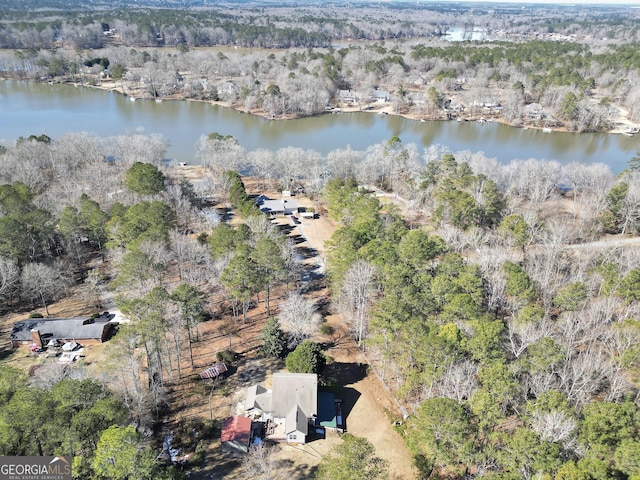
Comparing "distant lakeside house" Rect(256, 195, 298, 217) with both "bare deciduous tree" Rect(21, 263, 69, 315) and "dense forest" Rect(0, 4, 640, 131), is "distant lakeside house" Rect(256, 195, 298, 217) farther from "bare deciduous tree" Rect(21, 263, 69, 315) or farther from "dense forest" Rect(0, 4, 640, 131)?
"dense forest" Rect(0, 4, 640, 131)

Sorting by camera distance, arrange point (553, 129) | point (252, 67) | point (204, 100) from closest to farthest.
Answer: point (553, 129), point (204, 100), point (252, 67)

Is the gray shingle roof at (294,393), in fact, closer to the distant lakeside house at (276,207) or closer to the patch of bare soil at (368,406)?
the patch of bare soil at (368,406)

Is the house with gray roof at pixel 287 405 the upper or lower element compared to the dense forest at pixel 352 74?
lower

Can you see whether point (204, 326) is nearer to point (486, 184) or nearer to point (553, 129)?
point (486, 184)

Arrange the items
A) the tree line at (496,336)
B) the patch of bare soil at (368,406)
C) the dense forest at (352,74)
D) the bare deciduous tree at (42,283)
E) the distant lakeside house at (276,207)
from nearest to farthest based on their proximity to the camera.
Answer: the tree line at (496,336) → the patch of bare soil at (368,406) → the bare deciduous tree at (42,283) → the distant lakeside house at (276,207) → the dense forest at (352,74)

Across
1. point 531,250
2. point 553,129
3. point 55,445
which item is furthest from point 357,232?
point 553,129

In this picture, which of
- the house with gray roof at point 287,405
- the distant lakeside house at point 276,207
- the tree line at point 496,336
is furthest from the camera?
the distant lakeside house at point 276,207

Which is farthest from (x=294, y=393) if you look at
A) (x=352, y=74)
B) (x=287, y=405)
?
(x=352, y=74)

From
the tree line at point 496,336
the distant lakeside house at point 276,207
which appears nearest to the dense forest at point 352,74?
the distant lakeside house at point 276,207
